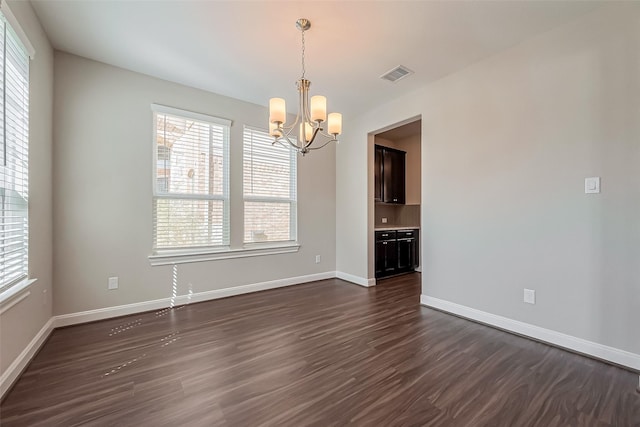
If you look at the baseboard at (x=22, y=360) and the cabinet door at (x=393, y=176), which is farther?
the cabinet door at (x=393, y=176)

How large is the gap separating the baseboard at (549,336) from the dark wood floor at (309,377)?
3.8 inches

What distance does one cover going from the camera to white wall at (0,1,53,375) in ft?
6.46

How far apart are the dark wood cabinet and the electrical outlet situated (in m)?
2.31

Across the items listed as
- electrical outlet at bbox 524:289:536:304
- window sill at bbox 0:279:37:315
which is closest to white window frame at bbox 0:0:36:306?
window sill at bbox 0:279:37:315

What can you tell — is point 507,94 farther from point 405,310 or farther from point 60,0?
point 60,0

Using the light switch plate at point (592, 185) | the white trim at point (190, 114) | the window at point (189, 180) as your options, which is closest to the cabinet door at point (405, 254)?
the light switch plate at point (592, 185)

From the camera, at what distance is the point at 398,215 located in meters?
6.18

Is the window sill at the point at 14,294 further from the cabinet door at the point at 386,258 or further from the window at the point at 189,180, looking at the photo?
the cabinet door at the point at 386,258

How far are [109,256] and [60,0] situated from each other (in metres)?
2.33

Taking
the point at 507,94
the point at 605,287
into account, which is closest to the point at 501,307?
the point at 605,287

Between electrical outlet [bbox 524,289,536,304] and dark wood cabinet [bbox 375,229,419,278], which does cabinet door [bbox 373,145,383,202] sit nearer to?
dark wood cabinet [bbox 375,229,419,278]

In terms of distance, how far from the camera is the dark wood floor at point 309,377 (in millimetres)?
1569

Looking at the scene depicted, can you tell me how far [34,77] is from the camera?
226 cm

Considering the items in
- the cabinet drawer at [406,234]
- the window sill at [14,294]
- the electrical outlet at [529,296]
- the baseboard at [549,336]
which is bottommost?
the baseboard at [549,336]
